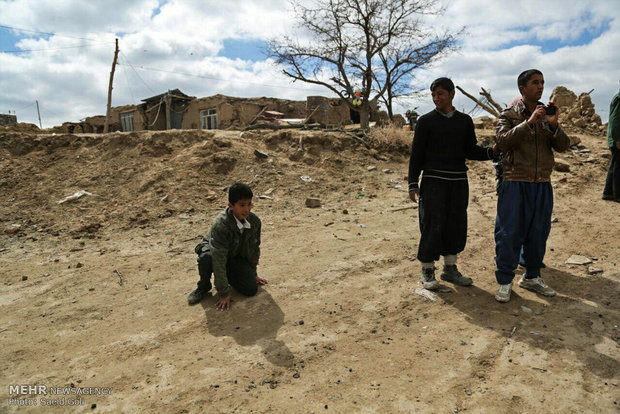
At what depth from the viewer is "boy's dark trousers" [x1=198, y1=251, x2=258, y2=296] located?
3.29 m

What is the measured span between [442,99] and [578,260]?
2141mm

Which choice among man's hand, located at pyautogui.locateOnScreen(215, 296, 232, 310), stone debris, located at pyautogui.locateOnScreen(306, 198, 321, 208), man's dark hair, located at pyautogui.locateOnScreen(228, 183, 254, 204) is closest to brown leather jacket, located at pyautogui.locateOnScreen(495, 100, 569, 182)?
man's dark hair, located at pyautogui.locateOnScreen(228, 183, 254, 204)

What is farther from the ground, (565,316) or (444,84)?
(444,84)

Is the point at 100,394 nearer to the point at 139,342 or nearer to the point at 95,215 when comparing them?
the point at 139,342

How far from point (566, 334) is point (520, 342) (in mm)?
329

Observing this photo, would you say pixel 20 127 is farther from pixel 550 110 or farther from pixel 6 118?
pixel 6 118

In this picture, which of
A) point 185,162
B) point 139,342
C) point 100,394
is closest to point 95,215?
point 185,162

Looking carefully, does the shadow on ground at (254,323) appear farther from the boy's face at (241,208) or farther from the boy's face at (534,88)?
the boy's face at (534,88)

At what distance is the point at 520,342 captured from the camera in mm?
2428

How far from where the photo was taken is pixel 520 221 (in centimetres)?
291

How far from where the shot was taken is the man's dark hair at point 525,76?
2752mm

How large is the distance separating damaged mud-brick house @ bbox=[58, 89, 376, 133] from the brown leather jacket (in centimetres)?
1488

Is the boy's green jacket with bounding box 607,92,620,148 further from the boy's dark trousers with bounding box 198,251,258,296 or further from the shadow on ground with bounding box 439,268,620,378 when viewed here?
the boy's dark trousers with bounding box 198,251,258,296

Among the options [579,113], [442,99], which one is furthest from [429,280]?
[579,113]
